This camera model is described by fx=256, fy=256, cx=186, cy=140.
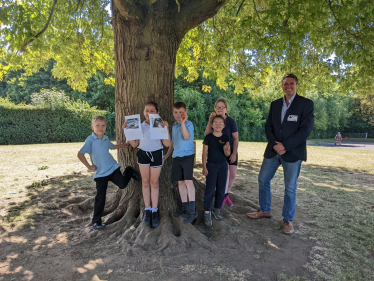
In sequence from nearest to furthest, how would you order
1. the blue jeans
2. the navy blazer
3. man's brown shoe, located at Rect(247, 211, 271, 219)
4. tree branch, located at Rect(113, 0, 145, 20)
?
1. tree branch, located at Rect(113, 0, 145, 20)
2. the navy blazer
3. the blue jeans
4. man's brown shoe, located at Rect(247, 211, 271, 219)

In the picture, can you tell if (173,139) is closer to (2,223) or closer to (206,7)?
(206,7)

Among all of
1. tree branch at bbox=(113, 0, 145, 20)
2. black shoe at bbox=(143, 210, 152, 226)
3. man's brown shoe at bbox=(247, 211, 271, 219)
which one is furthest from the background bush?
man's brown shoe at bbox=(247, 211, 271, 219)

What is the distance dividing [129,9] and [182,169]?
2.43 meters

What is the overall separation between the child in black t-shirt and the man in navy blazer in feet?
2.34

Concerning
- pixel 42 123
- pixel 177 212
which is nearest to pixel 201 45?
pixel 177 212

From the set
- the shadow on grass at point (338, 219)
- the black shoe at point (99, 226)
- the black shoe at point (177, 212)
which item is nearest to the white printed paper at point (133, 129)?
the black shoe at point (177, 212)

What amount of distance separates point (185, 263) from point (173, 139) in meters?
1.68

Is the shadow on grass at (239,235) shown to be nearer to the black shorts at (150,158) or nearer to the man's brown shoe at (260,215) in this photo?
the man's brown shoe at (260,215)

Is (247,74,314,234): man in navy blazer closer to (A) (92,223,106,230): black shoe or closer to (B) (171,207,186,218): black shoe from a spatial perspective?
(B) (171,207,186,218): black shoe

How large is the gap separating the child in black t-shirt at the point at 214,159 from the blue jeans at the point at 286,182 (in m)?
0.69

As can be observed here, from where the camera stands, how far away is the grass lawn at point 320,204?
3176mm

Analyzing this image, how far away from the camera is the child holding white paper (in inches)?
146

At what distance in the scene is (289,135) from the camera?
12.5 feet

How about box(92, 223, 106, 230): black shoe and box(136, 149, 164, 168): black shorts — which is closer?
box(136, 149, 164, 168): black shorts
